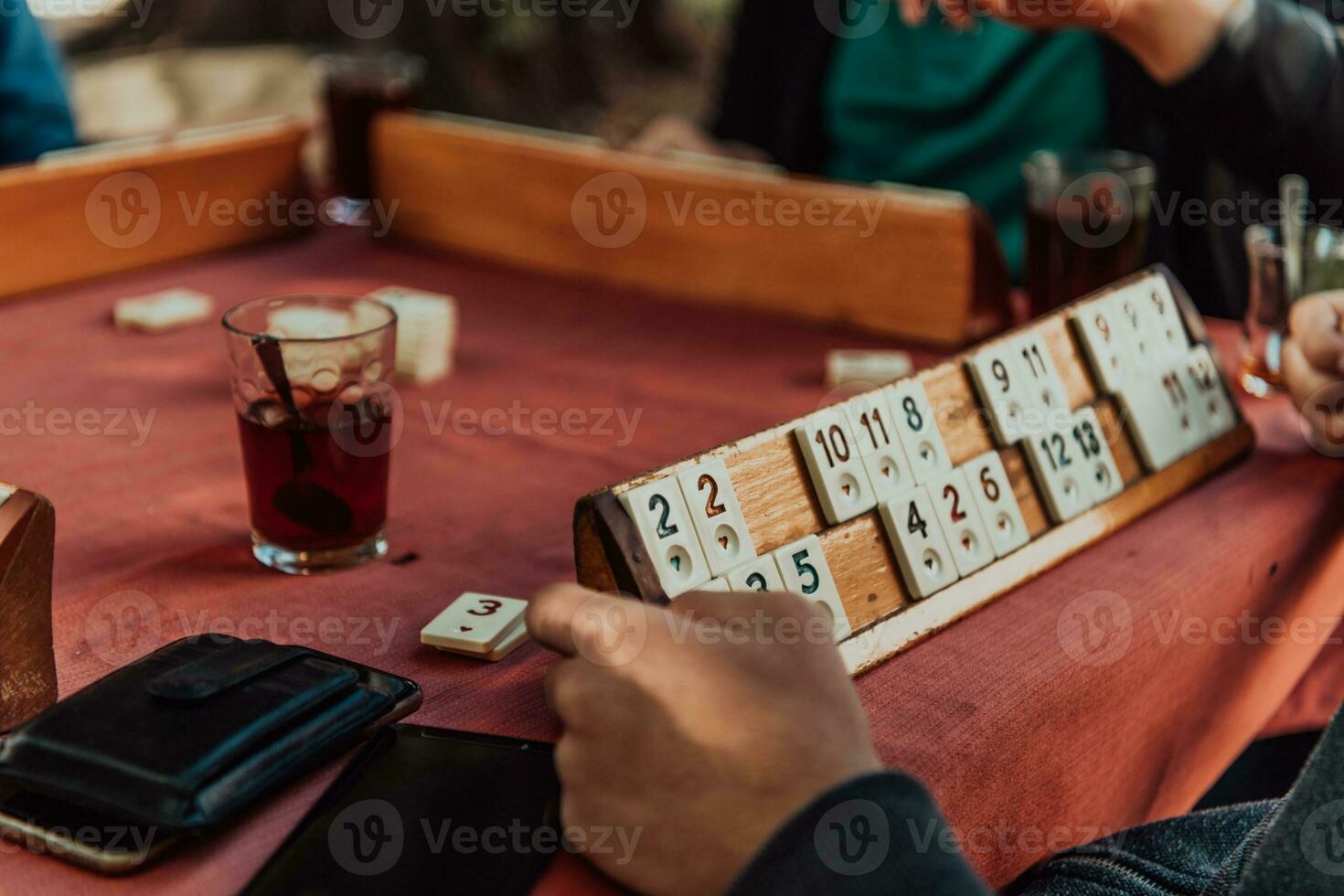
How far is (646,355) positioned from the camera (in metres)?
1.56

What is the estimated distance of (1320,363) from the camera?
1.31 metres

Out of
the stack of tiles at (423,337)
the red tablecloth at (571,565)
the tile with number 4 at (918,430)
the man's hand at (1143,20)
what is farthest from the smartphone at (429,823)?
the man's hand at (1143,20)

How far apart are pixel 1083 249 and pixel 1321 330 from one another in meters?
0.31

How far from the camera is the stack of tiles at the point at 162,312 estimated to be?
1575 millimetres

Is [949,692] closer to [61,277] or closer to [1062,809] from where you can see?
[1062,809]

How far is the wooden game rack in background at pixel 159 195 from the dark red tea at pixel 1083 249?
108cm

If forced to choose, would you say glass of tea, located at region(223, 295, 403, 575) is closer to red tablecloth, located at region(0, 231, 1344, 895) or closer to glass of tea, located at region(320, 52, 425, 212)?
red tablecloth, located at region(0, 231, 1344, 895)

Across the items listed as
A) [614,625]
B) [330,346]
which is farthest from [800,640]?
[330,346]

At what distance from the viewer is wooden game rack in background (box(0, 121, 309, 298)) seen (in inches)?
63.9

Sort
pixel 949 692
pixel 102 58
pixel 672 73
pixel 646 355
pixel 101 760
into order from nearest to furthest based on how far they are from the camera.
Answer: pixel 101 760 → pixel 949 692 → pixel 646 355 → pixel 102 58 → pixel 672 73

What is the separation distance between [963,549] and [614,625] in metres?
0.37

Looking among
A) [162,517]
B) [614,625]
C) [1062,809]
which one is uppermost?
[614,625]

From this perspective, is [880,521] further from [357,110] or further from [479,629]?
[357,110]

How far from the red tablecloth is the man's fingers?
0.32 ft
